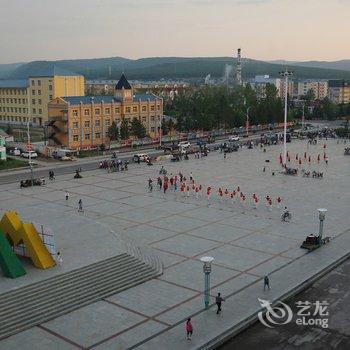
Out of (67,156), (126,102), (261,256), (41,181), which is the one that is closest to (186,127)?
(126,102)

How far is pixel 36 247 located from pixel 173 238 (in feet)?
31.3

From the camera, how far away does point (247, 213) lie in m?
36.8

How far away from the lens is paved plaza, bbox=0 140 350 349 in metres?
19.7

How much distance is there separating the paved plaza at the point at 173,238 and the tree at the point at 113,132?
19.7 metres

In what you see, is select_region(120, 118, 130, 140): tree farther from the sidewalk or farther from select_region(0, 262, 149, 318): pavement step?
select_region(0, 262, 149, 318): pavement step

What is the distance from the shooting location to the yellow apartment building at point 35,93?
96562 mm

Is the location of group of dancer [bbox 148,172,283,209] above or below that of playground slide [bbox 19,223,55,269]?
below

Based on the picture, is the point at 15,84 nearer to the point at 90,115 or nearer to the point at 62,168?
the point at 90,115

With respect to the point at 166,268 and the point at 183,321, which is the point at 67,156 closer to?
the point at 166,268

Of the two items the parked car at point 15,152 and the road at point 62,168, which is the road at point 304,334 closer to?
the road at point 62,168

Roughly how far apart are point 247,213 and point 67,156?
115 feet

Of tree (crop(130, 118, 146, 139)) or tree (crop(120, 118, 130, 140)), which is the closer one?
tree (crop(120, 118, 130, 140))
